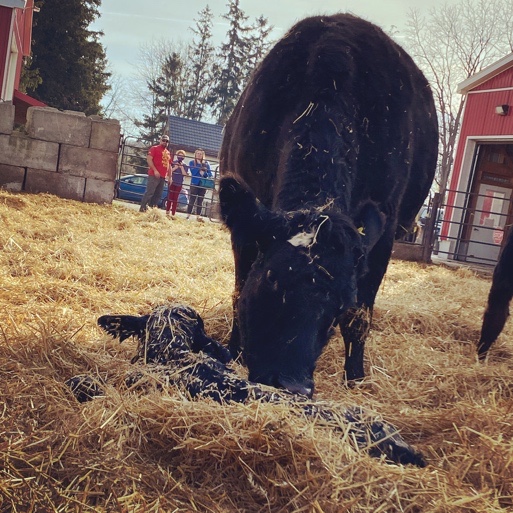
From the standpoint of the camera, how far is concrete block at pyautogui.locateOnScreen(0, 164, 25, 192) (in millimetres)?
10805

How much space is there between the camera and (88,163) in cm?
1127

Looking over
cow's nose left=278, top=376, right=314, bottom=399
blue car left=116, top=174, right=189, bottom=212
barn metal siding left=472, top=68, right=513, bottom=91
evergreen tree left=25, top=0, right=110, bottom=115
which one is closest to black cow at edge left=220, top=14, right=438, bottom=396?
cow's nose left=278, top=376, right=314, bottom=399

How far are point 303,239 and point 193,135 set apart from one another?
134 ft

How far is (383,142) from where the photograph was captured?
3.88m

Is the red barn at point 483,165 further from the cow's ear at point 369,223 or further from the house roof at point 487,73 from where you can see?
the cow's ear at point 369,223

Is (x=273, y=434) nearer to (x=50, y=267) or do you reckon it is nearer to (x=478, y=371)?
(x=478, y=371)

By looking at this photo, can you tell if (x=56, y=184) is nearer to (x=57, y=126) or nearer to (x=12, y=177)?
(x=12, y=177)

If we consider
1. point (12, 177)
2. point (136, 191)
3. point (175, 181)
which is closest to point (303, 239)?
point (12, 177)

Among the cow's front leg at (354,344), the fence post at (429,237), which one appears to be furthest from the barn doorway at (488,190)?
the cow's front leg at (354,344)

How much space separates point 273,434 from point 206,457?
237 millimetres

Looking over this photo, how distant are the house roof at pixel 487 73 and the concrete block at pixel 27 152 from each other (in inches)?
448

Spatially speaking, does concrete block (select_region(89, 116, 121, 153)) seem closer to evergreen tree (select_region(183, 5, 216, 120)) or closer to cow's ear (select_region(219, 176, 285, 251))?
cow's ear (select_region(219, 176, 285, 251))

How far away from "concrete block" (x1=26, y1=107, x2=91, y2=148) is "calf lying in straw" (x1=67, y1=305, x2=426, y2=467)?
858 centimetres

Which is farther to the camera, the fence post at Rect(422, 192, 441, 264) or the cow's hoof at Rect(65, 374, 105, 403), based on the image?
the fence post at Rect(422, 192, 441, 264)
